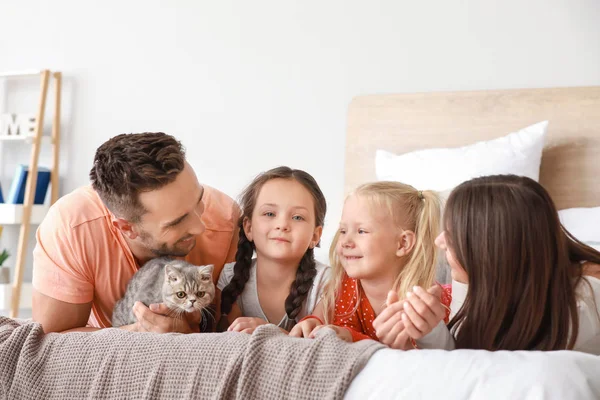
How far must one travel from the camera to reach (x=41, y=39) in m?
4.16

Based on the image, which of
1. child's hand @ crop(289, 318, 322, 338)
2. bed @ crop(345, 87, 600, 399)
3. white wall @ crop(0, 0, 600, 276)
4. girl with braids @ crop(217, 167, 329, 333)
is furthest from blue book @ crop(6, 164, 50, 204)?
child's hand @ crop(289, 318, 322, 338)

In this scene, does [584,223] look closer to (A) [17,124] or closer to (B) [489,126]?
(B) [489,126]

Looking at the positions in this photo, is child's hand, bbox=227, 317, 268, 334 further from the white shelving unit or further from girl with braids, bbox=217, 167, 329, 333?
the white shelving unit

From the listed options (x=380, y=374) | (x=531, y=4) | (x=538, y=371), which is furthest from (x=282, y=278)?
(x=531, y=4)

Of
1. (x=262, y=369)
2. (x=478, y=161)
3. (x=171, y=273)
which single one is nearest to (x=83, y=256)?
(x=171, y=273)

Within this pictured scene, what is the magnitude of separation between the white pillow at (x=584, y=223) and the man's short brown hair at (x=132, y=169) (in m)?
1.41

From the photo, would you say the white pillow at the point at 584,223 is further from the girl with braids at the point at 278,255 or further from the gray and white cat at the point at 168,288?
the gray and white cat at the point at 168,288

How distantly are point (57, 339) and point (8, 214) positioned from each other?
287 centimetres

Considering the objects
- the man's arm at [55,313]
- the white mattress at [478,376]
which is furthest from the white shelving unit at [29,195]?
the white mattress at [478,376]

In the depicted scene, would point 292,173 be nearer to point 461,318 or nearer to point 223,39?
point 461,318

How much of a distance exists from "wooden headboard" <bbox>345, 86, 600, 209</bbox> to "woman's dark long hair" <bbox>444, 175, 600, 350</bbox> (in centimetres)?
154

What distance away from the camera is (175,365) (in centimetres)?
116

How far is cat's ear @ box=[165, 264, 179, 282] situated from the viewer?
5.68ft

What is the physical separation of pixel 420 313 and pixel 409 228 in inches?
26.1
